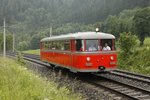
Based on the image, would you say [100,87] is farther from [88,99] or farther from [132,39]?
[132,39]

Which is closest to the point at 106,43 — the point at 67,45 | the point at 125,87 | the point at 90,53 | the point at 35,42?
the point at 90,53

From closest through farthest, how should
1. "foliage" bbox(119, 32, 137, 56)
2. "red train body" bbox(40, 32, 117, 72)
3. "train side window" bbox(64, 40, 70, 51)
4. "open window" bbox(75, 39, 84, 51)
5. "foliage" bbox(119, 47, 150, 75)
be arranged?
"red train body" bbox(40, 32, 117, 72)
"open window" bbox(75, 39, 84, 51)
"train side window" bbox(64, 40, 70, 51)
"foliage" bbox(119, 47, 150, 75)
"foliage" bbox(119, 32, 137, 56)

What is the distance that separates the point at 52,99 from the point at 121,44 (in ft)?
65.6

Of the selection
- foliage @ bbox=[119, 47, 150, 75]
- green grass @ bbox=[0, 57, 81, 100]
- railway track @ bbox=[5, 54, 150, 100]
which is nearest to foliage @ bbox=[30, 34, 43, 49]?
foliage @ bbox=[119, 47, 150, 75]

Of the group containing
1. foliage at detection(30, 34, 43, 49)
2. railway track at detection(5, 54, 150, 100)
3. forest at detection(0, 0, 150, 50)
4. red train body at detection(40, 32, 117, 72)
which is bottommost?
railway track at detection(5, 54, 150, 100)

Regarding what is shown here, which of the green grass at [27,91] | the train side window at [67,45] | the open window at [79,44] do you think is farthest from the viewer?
the train side window at [67,45]

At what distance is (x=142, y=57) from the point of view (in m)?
26.6

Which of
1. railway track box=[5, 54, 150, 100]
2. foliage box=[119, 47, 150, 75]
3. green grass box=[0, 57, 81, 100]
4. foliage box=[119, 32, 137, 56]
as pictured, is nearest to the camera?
green grass box=[0, 57, 81, 100]

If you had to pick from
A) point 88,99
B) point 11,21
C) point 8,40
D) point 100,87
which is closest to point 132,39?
point 100,87

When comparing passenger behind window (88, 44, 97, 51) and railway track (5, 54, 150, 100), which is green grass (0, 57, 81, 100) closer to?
railway track (5, 54, 150, 100)

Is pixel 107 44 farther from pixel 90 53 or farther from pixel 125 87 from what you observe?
pixel 125 87

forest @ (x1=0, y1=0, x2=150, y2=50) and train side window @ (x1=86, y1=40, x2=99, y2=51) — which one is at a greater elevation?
forest @ (x1=0, y1=0, x2=150, y2=50)

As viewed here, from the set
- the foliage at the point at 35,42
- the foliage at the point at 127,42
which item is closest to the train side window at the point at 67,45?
the foliage at the point at 127,42

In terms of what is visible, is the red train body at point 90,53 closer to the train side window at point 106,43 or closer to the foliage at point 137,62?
the train side window at point 106,43
